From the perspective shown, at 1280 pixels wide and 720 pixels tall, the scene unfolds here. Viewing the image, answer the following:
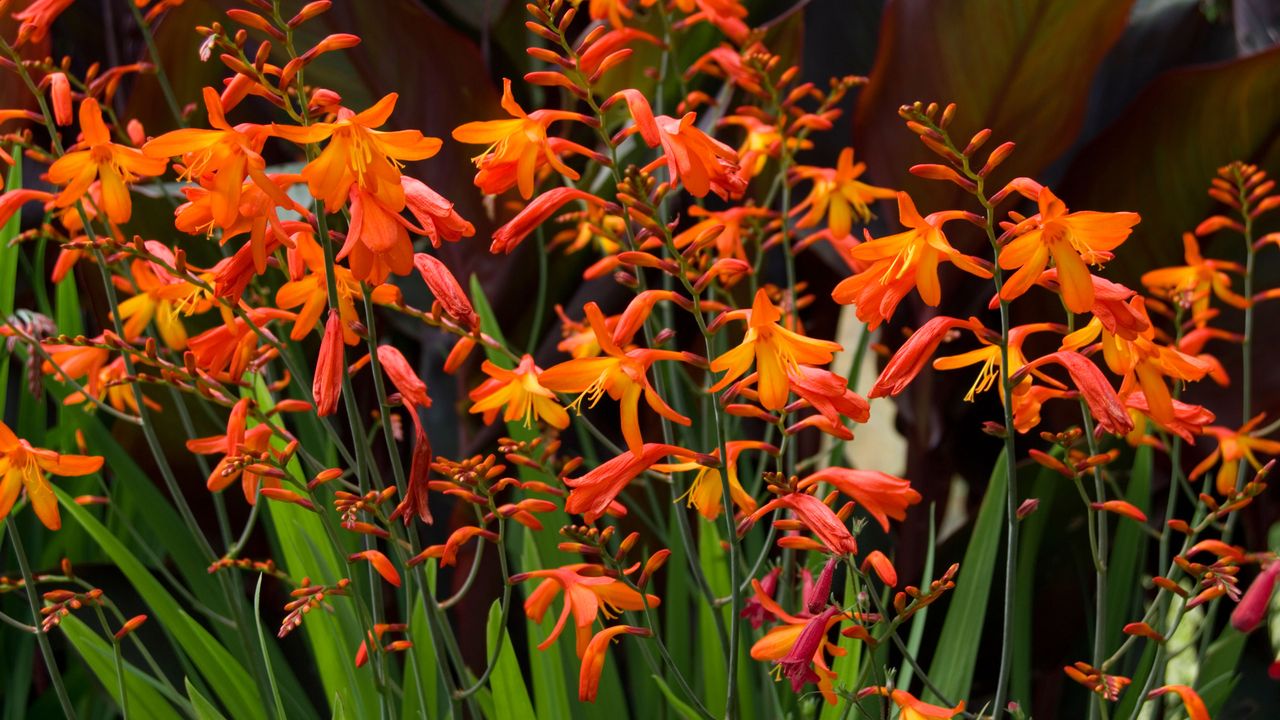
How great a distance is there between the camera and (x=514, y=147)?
2.45 feet

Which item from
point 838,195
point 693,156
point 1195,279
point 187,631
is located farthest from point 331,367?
point 1195,279

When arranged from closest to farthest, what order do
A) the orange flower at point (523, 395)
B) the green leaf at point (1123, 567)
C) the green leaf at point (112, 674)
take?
the orange flower at point (523, 395) → the green leaf at point (112, 674) → the green leaf at point (1123, 567)

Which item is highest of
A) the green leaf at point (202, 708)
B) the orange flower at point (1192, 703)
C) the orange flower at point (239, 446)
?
the orange flower at point (239, 446)

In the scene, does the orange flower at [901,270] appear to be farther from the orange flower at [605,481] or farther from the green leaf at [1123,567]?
the green leaf at [1123,567]

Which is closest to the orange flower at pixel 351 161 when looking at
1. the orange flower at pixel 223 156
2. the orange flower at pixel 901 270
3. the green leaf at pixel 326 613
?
the orange flower at pixel 223 156

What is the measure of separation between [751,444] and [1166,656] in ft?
1.05

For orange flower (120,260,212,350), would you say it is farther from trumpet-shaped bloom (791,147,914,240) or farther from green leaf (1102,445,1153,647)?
green leaf (1102,445,1153,647)

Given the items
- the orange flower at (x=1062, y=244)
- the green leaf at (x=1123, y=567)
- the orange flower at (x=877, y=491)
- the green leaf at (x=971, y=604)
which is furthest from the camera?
the green leaf at (x=1123, y=567)

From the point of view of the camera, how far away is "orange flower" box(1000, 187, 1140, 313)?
2.01 ft

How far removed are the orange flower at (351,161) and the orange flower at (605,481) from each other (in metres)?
0.19

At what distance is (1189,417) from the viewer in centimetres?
72

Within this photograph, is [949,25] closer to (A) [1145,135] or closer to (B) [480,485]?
(A) [1145,135]

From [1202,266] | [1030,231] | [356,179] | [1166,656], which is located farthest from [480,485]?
[1202,266]

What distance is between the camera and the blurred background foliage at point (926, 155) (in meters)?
1.35
